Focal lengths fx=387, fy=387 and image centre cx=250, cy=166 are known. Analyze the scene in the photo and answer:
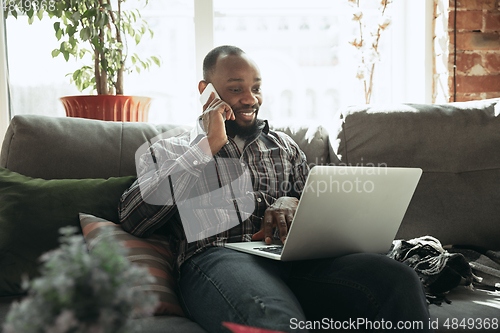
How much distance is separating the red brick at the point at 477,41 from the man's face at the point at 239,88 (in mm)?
1304

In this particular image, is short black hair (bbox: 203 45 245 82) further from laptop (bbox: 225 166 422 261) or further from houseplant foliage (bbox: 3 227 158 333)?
houseplant foliage (bbox: 3 227 158 333)

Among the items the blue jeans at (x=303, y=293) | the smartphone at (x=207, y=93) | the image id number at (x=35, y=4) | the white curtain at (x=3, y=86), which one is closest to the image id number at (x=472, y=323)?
the blue jeans at (x=303, y=293)

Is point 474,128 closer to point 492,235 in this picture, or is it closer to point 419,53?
point 492,235

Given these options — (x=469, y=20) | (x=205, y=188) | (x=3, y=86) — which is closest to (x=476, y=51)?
(x=469, y=20)

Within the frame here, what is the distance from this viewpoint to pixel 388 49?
91.1 inches

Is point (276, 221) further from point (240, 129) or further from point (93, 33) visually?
point (93, 33)

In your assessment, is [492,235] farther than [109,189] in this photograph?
Yes

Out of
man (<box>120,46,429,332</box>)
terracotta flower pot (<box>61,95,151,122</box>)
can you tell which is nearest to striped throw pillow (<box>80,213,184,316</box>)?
man (<box>120,46,429,332</box>)

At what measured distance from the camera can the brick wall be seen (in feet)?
6.64

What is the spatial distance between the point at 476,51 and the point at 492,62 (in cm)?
11

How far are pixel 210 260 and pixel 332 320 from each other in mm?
332

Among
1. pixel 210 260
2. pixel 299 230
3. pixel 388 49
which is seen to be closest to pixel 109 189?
pixel 210 260

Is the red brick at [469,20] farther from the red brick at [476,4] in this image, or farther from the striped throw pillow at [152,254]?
the striped throw pillow at [152,254]

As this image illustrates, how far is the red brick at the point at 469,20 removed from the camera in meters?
2.02
